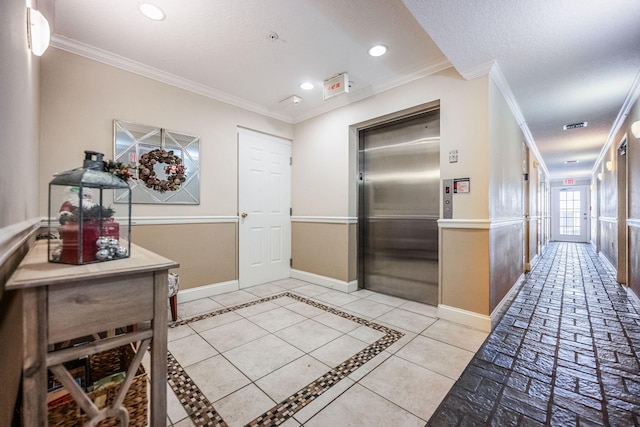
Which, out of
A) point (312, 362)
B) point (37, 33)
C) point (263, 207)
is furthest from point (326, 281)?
point (37, 33)

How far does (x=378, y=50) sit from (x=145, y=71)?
238 cm

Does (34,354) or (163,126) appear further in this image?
(163,126)

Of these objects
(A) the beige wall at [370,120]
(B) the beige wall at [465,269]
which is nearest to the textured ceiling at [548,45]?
(A) the beige wall at [370,120]

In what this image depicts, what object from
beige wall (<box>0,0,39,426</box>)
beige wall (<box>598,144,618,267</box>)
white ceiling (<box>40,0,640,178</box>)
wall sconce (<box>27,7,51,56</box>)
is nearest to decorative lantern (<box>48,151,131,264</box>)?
beige wall (<box>0,0,39,426</box>)

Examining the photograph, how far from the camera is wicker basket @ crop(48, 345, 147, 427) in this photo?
1.11m

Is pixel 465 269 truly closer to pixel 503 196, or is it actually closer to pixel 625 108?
pixel 503 196

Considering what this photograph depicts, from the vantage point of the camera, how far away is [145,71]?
2.87 m

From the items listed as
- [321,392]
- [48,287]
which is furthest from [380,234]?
[48,287]

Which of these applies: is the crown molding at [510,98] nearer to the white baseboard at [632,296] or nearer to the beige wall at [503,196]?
the beige wall at [503,196]

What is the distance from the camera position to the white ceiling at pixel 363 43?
1.94m

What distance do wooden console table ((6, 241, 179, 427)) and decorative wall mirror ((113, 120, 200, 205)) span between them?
1855mm

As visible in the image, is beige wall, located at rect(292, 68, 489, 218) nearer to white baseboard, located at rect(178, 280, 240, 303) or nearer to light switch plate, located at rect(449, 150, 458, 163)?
light switch plate, located at rect(449, 150, 458, 163)

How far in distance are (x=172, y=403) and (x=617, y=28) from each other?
3.93 m

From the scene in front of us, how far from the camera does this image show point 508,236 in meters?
3.29
